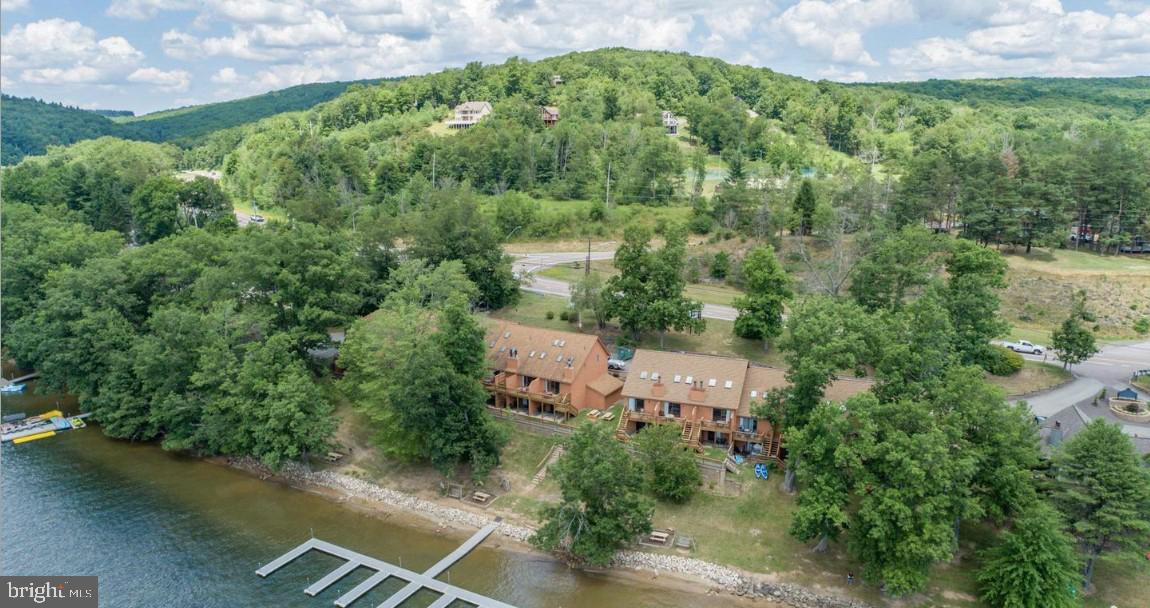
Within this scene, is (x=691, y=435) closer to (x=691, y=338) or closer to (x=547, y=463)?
(x=547, y=463)

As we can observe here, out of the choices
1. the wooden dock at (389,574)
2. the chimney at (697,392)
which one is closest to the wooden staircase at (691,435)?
the chimney at (697,392)

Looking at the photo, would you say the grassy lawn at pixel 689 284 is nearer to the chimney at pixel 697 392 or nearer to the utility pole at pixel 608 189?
the chimney at pixel 697 392

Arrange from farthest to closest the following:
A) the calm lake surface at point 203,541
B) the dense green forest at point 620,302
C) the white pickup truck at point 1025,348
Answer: the white pickup truck at point 1025,348 → the calm lake surface at point 203,541 → the dense green forest at point 620,302

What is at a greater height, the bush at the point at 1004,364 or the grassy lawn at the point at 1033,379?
the bush at the point at 1004,364

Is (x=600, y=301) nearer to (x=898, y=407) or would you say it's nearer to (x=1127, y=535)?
(x=898, y=407)

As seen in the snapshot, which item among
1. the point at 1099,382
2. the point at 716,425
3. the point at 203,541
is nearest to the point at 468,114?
the point at 716,425

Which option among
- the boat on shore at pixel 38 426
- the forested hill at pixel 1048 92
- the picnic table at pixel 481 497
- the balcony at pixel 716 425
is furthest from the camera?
the forested hill at pixel 1048 92

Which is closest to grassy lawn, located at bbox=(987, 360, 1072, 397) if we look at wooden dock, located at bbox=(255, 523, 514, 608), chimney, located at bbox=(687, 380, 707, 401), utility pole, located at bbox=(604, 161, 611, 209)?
chimney, located at bbox=(687, 380, 707, 401)
